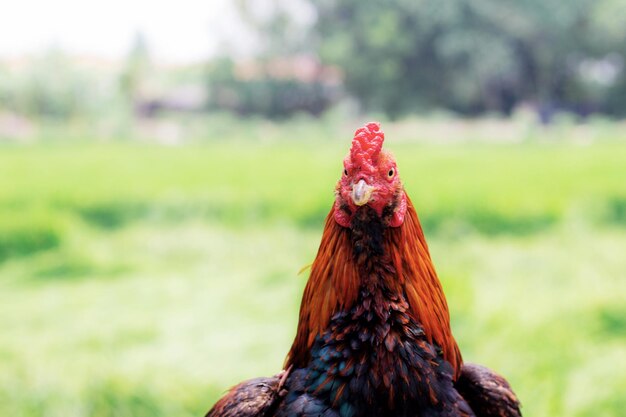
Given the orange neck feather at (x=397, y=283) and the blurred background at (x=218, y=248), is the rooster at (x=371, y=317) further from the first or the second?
the blurred background at (x=218, y=248)

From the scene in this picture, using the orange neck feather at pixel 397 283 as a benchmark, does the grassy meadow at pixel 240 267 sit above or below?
above

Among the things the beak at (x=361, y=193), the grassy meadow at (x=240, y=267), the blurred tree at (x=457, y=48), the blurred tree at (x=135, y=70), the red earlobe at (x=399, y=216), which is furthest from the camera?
the blurred tree at (x=457, y=48)

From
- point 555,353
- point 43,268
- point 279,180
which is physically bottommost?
point 43,268

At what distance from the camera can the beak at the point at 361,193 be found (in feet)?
4.06

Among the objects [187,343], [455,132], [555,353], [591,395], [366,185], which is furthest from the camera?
[455,132]

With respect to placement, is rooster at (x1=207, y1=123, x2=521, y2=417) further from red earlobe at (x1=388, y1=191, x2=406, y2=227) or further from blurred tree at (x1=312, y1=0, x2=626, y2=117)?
blurred tree at (x1=312, y1=0, x2=626, y2=117)

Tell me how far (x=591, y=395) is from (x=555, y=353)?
31 centimetres

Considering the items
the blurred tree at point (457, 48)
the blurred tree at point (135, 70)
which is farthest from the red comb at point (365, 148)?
the blurred tree at point (457, 48)

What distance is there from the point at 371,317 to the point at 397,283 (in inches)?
3.9

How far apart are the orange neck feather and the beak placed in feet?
0.51

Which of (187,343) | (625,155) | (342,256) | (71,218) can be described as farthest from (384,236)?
(625,155)

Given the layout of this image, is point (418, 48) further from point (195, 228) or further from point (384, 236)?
point (384, 236)

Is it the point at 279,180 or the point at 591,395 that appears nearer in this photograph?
the point at 591,395

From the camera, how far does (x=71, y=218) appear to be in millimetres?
4641
